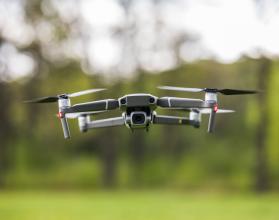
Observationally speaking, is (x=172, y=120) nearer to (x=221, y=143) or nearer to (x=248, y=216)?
(x=248, y=216)

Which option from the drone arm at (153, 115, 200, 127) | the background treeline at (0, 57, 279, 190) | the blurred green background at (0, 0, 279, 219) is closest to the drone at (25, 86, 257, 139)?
the drone arm at (153, 115, 200, 127)

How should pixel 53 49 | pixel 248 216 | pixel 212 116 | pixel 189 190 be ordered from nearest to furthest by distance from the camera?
pixel 212 116 → pixel 248 216 → pixel 53 49 → pixel 189 190

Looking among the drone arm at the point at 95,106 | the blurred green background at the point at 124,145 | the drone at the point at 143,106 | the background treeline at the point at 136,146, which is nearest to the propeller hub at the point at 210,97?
the drone at the point at 143,106

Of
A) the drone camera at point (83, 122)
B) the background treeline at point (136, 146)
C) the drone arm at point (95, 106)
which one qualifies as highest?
the drone arm at point (95, 106)

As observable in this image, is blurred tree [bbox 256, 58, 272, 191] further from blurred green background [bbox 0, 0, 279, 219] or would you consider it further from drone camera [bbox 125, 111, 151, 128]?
drone camera [bbox 125, 111, 151, 128]

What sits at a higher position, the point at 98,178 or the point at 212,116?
the point at 212,116

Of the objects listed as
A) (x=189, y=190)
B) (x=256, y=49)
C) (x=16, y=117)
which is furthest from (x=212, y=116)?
(x=16, y=117)

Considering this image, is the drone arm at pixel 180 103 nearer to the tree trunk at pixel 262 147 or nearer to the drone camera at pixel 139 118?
the drone camera at pixel 139 118
